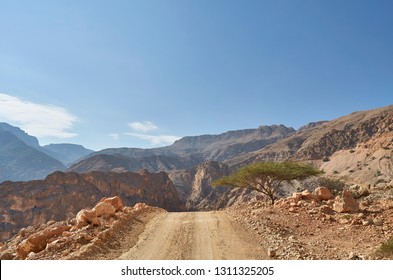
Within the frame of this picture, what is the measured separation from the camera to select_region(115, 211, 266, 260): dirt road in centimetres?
1097

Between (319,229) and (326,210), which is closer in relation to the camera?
(319,229)

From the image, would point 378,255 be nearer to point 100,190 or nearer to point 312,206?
point 312,206

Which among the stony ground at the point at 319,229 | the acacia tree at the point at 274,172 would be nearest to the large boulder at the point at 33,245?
the stony ground at the point at 319,229

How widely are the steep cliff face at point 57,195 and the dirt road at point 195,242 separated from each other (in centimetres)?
5265

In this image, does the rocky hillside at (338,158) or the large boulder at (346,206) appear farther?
the rocky hillside at (338,158)

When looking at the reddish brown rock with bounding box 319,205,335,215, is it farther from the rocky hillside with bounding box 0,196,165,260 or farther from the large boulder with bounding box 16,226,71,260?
the large boulder with bounding box 16,226,71,260

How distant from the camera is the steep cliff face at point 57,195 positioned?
70250mm

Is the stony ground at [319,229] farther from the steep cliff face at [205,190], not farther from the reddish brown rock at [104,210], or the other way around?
the steep cliff face at [205,190]

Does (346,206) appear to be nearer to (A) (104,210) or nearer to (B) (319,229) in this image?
(B) (319,229)

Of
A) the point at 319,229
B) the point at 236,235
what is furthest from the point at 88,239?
the point at 319,229

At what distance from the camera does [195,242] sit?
41.8 ft

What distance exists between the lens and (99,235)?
41.9 feet

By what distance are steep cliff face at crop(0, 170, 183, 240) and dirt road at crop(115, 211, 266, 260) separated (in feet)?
173

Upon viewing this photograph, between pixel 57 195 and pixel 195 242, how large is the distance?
71862mm
